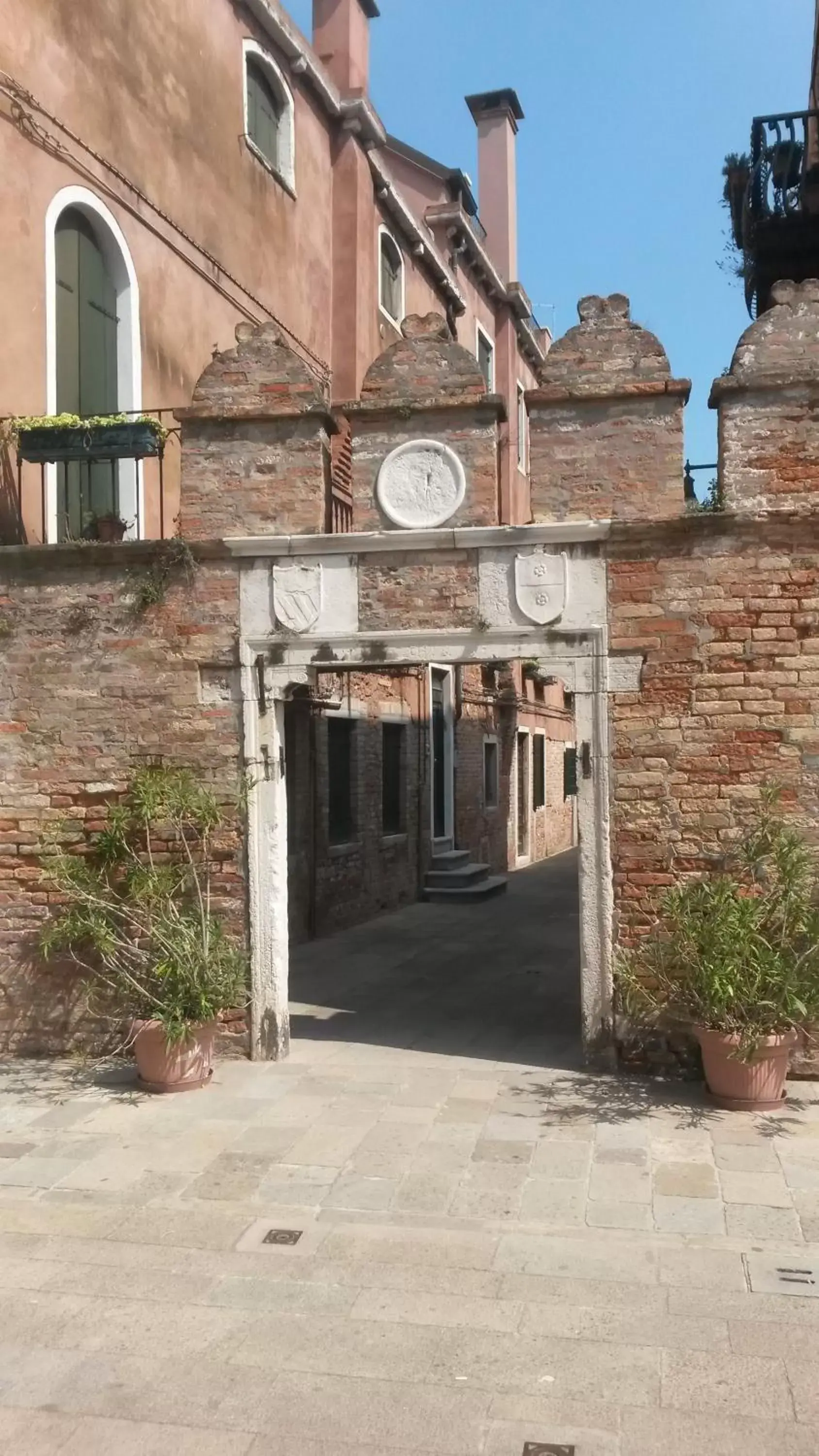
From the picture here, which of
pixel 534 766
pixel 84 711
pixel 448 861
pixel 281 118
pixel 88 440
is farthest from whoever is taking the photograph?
pixel 534 766

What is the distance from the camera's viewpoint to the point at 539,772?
21375 millimetres

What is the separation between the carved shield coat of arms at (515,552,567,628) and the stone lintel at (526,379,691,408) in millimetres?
824

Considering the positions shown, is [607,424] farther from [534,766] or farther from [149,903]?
[534,766]

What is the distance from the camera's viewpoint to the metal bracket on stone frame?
593 cm

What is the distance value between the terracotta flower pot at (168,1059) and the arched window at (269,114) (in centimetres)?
820

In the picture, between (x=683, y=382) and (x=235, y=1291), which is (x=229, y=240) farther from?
(x=235, y=1291)

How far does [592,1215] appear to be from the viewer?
426cm

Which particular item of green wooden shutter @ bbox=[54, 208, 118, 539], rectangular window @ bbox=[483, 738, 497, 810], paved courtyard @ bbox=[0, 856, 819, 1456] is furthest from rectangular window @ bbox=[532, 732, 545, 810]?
paved courtyard @ bbox=[0, 856, 819, 1456]

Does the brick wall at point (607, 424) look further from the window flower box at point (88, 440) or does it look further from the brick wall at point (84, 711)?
the window flower box at point (88, 440)

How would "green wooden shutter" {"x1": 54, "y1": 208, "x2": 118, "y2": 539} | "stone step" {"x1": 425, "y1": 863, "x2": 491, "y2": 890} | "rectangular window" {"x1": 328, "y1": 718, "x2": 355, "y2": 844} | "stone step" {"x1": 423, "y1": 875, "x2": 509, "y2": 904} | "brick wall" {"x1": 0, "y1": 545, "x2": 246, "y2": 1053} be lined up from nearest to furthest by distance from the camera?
"brick wall" {"x1": 0, "y1": 545, "x2": 246, "y2": 1053}
"green wooden shutter" {"x1": 54, "y1": 208, "x2": 118, "y2": 539}
"rectangular window" {"x1": 328, "y1": 718, "x2": 355, "y2": 844}
"stone step" {"x1": 423, "y1": 875, "x2": 509, "y2": 904}
"stone step" {"x1": 425, "y1": 863, "x2": 491, "y2": 890}

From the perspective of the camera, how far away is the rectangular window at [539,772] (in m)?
20.9

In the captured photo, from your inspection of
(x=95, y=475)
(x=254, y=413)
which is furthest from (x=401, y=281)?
(x=254, y=413)

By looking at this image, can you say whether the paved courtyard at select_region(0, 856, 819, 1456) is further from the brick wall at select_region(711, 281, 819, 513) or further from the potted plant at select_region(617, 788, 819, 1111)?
the brick wall at select_region(711, 281, 819, 513)

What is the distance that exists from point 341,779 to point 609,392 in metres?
6.87
